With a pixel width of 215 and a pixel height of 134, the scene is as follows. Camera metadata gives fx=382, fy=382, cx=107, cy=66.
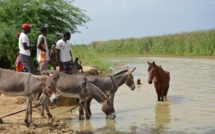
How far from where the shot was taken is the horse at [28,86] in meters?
8.77

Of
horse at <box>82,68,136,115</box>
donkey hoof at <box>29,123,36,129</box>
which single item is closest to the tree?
horse at <box>82,68,136,115</box>

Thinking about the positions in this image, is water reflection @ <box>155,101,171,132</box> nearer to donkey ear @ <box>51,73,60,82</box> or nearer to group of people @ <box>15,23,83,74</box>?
donkey ear @ <box>51,73,60,82</box>

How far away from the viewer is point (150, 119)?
11211 mm

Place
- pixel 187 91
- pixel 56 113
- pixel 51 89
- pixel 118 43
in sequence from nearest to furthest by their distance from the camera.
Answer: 1. pixel 51 89
2. pixel 56 113
3. pixel 187 91
4. pixel 118 43

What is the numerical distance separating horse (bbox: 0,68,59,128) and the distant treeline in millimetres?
36223

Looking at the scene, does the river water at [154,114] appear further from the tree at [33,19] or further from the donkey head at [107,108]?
the tree at [33,19]

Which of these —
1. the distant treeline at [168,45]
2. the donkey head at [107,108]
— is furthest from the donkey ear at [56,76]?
the distant treeline at [168,45]

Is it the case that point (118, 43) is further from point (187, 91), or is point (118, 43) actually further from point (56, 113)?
point (56, 113)

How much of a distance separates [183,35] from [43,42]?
129 feet

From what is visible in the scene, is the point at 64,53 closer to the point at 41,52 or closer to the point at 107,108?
the point at 41,52

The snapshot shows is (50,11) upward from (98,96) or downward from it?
upward

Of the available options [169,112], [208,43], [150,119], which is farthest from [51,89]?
[208,43]

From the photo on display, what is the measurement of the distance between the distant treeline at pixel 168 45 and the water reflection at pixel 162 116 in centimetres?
3070

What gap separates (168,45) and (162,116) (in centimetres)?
3874
